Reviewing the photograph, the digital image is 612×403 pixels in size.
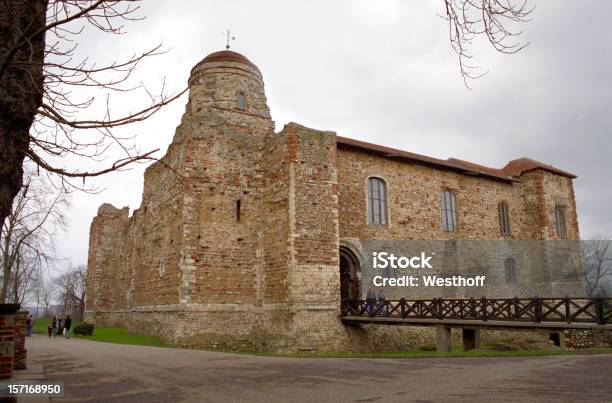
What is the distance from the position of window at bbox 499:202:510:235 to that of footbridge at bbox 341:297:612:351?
868 cm

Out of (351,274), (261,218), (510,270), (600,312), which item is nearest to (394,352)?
(351,274)

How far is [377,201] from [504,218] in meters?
8.71

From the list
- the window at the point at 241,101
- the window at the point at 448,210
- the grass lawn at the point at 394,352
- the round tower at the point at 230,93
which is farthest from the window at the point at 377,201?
the window at the point at 241,101

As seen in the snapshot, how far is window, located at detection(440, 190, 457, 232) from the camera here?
75.6 feet

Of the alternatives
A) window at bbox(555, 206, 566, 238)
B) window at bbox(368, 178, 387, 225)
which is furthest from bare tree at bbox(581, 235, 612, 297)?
window at bbox(368, 178, 387, 225)

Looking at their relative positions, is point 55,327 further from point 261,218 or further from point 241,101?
point 241,101

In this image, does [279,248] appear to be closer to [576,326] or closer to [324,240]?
[324,240]

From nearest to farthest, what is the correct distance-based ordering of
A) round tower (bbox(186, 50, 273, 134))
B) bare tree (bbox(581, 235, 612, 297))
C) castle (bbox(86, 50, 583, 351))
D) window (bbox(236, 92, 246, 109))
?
castle (bbox(86, 50, 583, 351)) → round tower (bbox(186, 50, 273, 134)) → window (bbox(236, 92, 246, 109)) → bare tree (bbox(581, 235, 612, 297))

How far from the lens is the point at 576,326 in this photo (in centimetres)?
1191

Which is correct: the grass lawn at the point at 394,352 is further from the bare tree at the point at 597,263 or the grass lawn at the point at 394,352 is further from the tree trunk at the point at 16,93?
the bare tree at the point at 597,263

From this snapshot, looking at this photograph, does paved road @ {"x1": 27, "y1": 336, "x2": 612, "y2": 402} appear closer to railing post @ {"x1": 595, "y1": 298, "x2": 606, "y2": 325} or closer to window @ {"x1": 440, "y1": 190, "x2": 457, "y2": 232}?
railing post @ {"x1": 595, "y1": 298, "x2": 606, "y2": 325}

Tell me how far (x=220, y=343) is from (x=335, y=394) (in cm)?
1067

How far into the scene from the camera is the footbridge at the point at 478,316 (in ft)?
39.8

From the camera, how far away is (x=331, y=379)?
8.18 m
